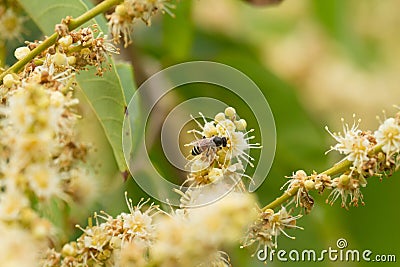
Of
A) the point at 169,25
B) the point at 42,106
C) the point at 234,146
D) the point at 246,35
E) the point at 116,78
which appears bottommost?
the point at 42,106

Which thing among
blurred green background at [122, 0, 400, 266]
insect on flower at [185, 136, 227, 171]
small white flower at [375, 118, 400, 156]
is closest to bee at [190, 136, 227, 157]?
insect on flower at [185, 136, 227, 171]

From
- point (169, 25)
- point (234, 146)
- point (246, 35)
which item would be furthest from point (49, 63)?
point (246, 35)

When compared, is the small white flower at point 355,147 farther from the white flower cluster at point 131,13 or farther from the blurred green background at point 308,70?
the blurred green background at point 308,70

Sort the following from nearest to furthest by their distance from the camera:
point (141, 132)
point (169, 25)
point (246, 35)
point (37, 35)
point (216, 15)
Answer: point (141, 132), point (37, 35), point (169, 25), point (246, 35), point (216, 15)

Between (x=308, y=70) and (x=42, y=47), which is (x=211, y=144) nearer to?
(x=42, y=47)

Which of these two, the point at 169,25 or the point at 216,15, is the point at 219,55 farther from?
the point at 216,15

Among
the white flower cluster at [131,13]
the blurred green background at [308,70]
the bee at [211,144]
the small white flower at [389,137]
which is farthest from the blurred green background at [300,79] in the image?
the small white flower at [389,137]
